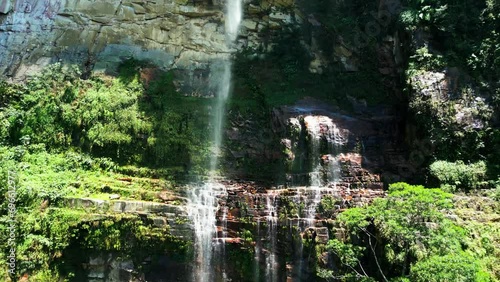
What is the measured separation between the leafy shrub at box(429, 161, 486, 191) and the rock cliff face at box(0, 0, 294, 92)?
10868 millimetres

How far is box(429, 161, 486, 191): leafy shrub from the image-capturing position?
583 inches

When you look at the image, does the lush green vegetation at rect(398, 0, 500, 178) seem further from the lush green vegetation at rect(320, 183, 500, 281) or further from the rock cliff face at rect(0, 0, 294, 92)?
the rock cliff face at rect(0, 0, 294, 92)

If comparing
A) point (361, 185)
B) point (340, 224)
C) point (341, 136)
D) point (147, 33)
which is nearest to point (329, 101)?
point (341, 136)

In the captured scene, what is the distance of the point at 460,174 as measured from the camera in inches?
593

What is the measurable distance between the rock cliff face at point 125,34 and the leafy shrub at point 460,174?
1087 cm

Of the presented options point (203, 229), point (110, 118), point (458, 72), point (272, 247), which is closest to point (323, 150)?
point (272, 247)

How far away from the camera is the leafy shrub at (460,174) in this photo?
14820 mm

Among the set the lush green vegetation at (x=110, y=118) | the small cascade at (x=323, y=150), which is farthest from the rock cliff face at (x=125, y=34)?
the small cascade at (x=323, y=150)

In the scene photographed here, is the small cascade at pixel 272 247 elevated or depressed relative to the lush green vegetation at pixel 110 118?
depressed

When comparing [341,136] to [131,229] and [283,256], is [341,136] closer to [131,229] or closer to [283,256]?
[283,256]

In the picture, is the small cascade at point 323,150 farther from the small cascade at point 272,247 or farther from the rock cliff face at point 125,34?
the rock cliff face at point 125,34

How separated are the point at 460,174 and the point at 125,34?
15682 millimetres

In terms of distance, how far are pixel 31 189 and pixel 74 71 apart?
23.1 feet

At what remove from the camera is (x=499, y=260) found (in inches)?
461
